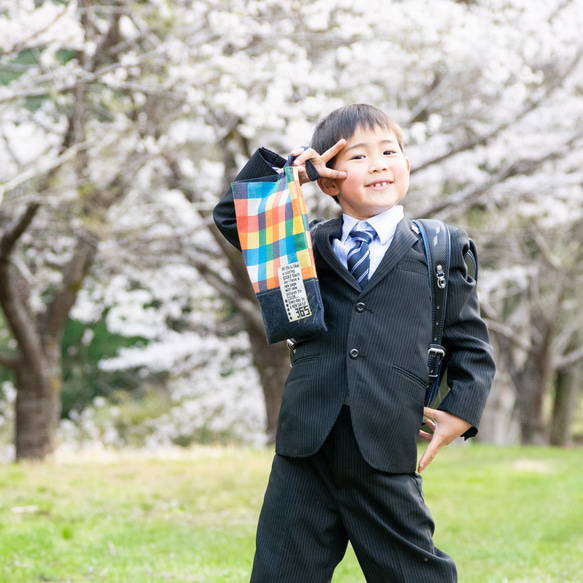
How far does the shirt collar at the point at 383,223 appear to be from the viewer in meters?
2.08

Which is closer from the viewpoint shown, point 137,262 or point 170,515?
point 170,515

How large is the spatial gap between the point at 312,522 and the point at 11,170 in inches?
320

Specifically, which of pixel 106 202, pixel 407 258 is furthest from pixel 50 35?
pixel 407 258

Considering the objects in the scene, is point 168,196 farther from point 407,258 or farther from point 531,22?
point 407,258

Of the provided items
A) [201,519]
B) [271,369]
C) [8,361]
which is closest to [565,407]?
[271,369]

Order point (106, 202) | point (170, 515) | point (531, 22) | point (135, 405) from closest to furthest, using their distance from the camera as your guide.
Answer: point (170, 515) → point (531, 22) → point (106, 202) → point (135, 405)

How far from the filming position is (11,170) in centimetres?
891

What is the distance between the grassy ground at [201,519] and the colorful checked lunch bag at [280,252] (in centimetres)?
204

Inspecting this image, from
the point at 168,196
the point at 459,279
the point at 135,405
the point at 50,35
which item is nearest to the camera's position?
the point at 459,279

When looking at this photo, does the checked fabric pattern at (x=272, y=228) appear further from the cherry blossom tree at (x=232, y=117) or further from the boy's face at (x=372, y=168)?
the cherry blossom tree at (x=232, y=117)

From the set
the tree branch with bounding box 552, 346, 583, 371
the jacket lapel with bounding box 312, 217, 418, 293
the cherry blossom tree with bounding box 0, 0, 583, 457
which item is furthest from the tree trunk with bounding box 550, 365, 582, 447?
the jacket lapel with bounding box 312, 217, 418, 293

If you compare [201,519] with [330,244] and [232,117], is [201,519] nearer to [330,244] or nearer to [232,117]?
[330,244]

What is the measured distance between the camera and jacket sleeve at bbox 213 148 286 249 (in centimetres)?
211

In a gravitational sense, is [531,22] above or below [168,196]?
above
